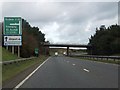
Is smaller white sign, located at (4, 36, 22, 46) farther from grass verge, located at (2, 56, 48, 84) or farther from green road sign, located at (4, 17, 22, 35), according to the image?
grass verge, located at (2, 56, 48, 84)

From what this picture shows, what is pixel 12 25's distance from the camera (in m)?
45.2

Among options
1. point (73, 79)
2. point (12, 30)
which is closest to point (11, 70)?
point (73, 79)

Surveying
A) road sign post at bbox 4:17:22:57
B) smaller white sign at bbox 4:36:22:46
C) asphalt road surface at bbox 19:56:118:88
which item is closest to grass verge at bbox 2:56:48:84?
asphalt road surface at bbox 19:56:118:88

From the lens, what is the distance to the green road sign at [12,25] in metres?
44.3

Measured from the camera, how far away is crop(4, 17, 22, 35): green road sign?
44.3 m

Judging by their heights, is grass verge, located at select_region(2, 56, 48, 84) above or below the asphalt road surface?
below

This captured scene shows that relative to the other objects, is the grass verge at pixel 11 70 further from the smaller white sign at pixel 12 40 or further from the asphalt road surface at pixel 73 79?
the smaller white sign at pixel 12 40

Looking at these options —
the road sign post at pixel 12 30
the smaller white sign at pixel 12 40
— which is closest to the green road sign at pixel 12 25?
the road sign post at pixel 12 30

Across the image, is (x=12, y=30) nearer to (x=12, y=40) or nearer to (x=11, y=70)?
(x=12, y=40)

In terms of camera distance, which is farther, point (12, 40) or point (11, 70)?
point (12, 40)

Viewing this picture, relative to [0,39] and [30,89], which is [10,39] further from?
[30,89]

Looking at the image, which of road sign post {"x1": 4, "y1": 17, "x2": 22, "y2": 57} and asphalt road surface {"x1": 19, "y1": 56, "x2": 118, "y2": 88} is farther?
road sign post {"x1": 4, "y1": 17, "x2": 22, "y2": 57}

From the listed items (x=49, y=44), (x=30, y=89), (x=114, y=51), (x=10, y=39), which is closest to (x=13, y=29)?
(x=10, y=39)

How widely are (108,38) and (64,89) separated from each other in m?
137
